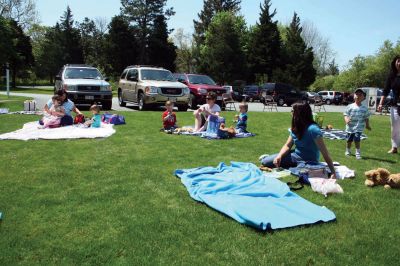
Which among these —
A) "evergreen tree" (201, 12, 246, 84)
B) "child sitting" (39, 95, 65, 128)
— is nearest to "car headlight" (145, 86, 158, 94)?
"child sitting" (39, 95, 65, 128)

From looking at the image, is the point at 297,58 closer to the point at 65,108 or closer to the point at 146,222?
the point at 65,108

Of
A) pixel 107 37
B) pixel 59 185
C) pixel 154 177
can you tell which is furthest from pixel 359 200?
pixel 107 37

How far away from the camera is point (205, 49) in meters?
55.0

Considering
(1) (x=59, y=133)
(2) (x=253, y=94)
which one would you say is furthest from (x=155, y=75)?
(2) (x=253, y=94)

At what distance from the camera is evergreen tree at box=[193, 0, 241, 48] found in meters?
68.8

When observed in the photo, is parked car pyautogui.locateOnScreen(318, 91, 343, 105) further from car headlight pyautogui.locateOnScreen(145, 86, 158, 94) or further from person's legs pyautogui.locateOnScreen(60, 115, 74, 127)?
person's legs pyautogui.locateOnScreen(60, 115, 74, 127)

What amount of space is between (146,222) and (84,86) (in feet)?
45.7

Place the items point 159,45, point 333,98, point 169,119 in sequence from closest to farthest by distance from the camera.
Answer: point 169,119, point 333,98, point 159,45

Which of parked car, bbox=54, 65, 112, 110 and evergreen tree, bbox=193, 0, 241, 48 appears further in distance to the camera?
evergreen tree, bbox=193, 0, 241, 48

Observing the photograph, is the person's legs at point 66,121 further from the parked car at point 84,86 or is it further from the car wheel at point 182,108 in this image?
the car wheel at point 182,108

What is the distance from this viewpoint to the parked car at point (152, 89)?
18062 mm

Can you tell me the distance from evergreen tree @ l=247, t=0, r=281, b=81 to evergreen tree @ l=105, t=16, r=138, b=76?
18.1 meters

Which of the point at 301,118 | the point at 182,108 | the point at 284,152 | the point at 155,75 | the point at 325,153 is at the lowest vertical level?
the point at 182,108

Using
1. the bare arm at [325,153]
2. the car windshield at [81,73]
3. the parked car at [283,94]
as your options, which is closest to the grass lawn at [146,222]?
the bare arm at [325,153]
